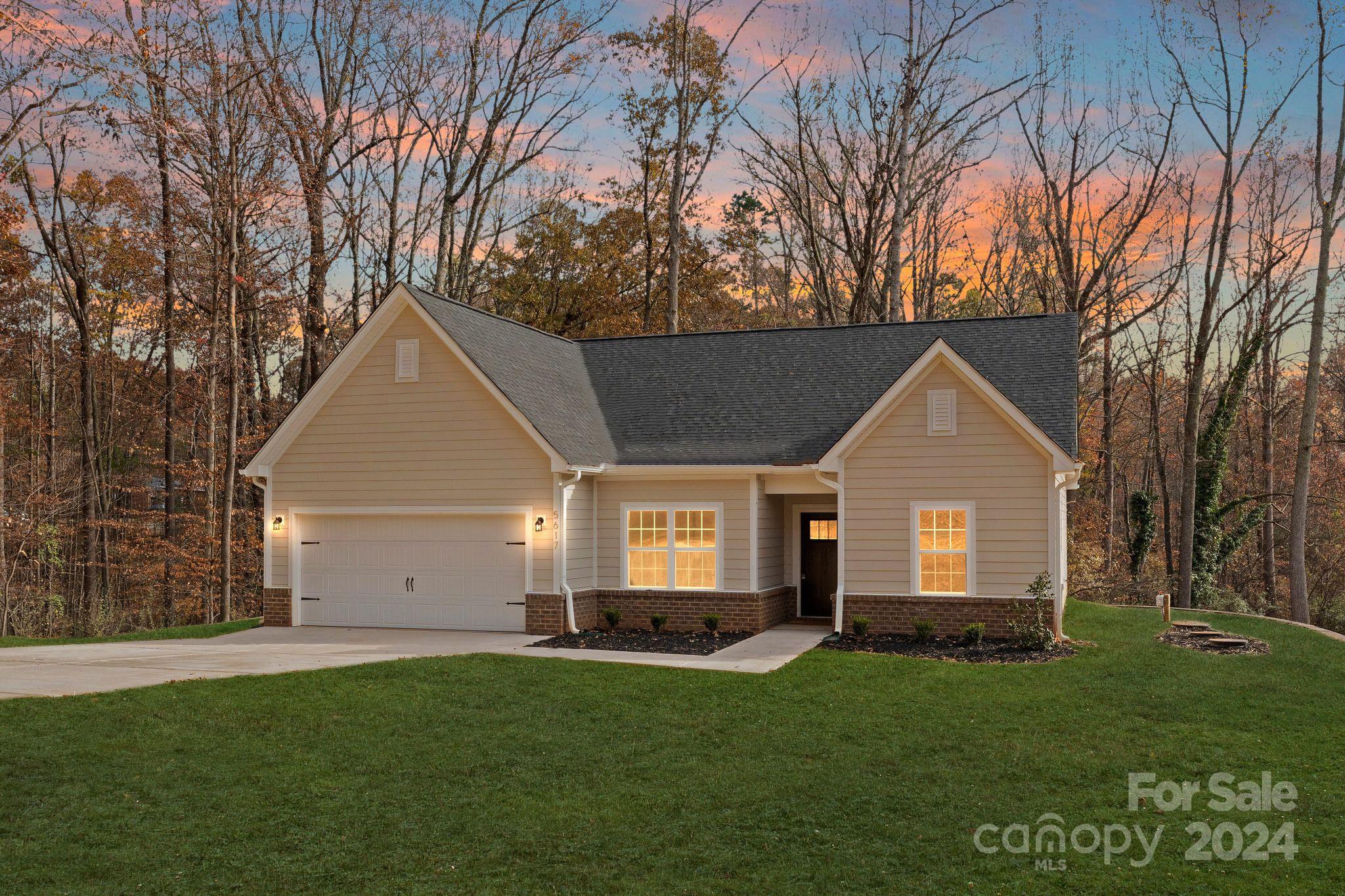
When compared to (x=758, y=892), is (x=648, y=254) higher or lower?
higher

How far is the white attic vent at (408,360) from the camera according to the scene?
1794cm

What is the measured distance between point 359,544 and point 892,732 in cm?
1103

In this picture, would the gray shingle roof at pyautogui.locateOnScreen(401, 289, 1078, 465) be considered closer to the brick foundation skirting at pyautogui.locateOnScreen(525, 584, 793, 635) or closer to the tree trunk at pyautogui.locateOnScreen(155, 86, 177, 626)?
the brick foundation skirting at pyautogui.locateOnScreen(525, 584, 793, 635)

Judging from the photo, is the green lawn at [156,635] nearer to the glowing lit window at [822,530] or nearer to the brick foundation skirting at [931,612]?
the glowing lit window at [822,530]

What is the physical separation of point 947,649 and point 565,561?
6071 millimetres

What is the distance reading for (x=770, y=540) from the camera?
18.4 m

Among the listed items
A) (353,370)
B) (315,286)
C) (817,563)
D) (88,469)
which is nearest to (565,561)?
(817,563)

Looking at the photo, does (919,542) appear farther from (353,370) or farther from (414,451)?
(353,370)

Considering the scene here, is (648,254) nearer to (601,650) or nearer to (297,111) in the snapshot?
(297,111)

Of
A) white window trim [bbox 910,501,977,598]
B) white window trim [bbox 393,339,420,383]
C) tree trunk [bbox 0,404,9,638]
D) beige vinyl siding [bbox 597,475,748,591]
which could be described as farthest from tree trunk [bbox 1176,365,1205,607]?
tree trunk [bbox 0,404,9,638]

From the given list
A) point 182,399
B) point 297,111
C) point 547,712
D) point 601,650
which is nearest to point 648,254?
point 297,111

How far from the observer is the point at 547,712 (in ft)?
36.6

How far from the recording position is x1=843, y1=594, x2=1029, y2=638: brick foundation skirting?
52.8ft

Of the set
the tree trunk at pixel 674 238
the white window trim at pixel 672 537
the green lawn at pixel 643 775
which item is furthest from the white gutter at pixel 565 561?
the tree trunk at pixel 674 238
